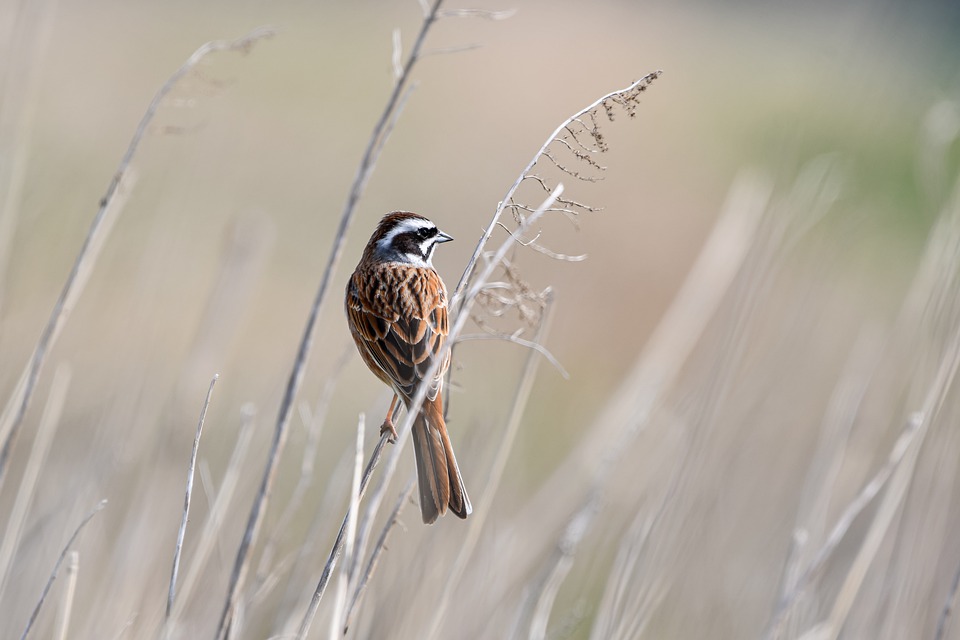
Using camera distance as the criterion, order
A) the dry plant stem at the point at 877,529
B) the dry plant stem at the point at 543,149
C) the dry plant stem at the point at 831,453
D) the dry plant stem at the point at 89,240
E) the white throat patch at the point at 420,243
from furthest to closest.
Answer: the white throat patch at the point at 420,243 < the dry plant stem at the point at 831,453 < the dry plant stem at the point at 877,529 < the dry plant stem at the point at 89,240 < the dry plant stem at the point at 543,149

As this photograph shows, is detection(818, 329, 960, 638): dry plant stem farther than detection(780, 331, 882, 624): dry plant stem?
No

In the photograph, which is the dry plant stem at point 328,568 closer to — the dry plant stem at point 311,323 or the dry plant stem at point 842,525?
the dry plant stem at point 311,323

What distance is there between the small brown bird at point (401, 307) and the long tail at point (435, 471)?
0.04 m

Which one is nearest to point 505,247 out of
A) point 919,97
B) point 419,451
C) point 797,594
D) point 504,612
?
point 419,451

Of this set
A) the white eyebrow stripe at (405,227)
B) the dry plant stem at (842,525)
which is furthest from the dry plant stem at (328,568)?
the white eyebrow stripe at (405,227)

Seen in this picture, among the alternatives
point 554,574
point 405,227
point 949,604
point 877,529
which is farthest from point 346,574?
point 405,227

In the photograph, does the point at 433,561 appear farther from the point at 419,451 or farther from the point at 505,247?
the point at 505,247

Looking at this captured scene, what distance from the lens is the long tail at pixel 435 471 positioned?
2207mm

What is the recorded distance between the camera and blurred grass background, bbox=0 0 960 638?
10.2 feet

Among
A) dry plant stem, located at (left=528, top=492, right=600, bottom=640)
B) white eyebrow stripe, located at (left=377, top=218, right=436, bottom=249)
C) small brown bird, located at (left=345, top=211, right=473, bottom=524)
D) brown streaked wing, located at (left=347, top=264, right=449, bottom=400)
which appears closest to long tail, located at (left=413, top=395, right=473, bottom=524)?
small brown bird, located at (left=345, top=211, right=473, bottom=524)

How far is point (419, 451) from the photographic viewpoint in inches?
92.3

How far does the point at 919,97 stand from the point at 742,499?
282 cm

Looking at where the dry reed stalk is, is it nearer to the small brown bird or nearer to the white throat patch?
the small brown bird

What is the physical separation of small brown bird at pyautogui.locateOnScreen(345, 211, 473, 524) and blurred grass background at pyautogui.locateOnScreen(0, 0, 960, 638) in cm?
36
